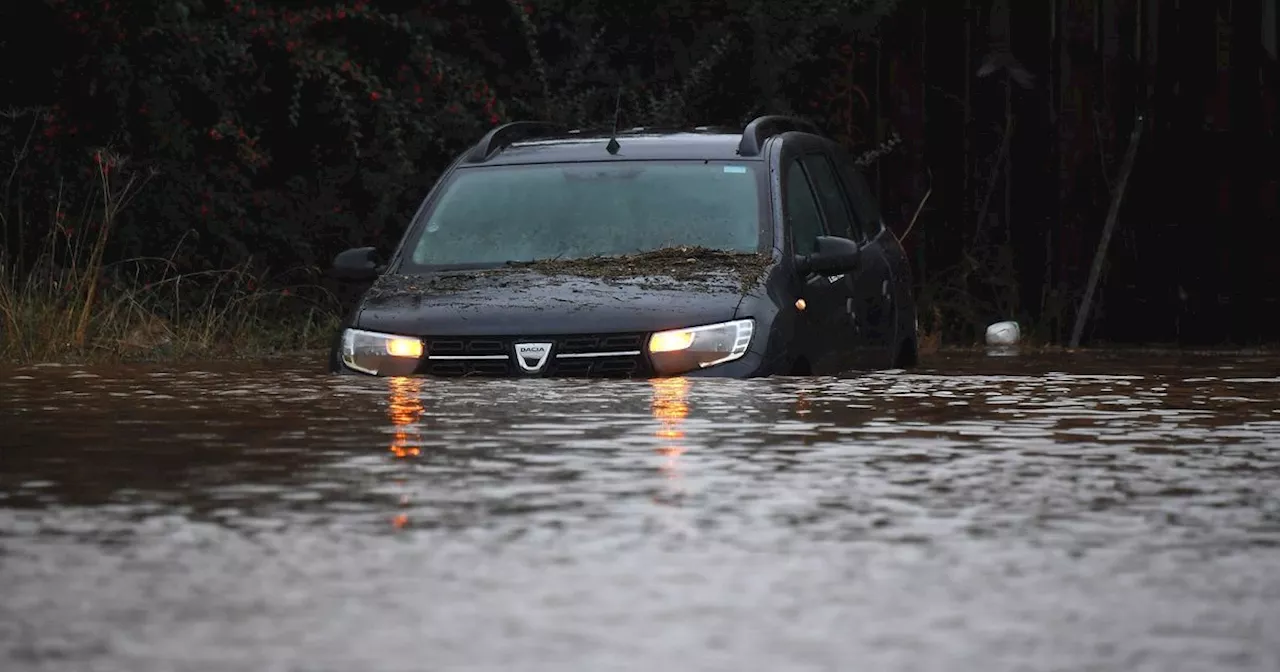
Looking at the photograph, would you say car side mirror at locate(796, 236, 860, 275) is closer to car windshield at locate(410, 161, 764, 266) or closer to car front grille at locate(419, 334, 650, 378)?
car windshield at locate(410, 161, 764, 266)

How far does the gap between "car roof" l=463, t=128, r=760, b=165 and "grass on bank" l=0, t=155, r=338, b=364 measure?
3101mm

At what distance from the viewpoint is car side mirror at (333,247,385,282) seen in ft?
45.5

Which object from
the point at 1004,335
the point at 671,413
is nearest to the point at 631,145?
the point at 671,413

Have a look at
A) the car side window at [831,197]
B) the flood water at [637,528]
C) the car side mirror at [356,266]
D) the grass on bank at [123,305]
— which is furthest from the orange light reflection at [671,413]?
the grass on bank at [123,305]

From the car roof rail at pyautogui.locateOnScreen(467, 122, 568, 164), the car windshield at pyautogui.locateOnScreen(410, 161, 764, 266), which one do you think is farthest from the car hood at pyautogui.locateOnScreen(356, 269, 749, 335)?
the car roof rail at pyautogui.locateOnScreen(467, 122, 568, 164)

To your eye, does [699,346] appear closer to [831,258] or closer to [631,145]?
[831,258]

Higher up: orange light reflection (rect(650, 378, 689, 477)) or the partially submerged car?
the partially submerged car

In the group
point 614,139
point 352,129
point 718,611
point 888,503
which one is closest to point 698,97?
point 352,129

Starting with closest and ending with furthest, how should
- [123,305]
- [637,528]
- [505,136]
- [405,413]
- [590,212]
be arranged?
[637,528] → [405,413] → [590,212] → [505,136] → [123,305]

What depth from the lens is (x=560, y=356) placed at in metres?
12.7

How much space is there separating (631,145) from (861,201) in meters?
1.45

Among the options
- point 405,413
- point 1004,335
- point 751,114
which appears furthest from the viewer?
point 751,114

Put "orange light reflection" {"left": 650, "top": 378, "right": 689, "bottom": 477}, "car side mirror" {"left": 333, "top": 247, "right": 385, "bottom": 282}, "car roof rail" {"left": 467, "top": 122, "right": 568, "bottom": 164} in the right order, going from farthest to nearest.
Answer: "car roof rail" {"left": 467, "top": 122, "right": 568, "bottom": 164}, "car side mirror" {"left": 333, "top": 247, "right": 385, "bottom": 282}, "orange light reflection" {"left": 650, "top": 378, "right": 689, "bottom": 477}

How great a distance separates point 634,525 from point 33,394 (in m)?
5.88
